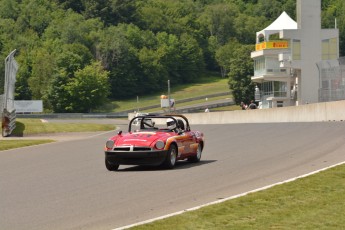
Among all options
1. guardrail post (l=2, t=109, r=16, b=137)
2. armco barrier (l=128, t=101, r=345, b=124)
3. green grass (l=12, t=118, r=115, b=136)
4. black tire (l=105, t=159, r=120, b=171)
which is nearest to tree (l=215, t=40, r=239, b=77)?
armco barrier (l=128, t=101, r=345, b=124)

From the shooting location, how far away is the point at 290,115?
45562 millimetres

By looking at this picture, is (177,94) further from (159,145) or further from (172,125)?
(159,145)

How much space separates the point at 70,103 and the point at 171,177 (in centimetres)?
11609

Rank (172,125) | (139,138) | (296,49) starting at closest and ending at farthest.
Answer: (139,138) → (172,125) → (296,49)

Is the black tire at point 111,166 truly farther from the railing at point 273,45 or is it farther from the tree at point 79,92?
the tree at point 79,92

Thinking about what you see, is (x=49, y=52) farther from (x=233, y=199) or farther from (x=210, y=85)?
(x=233, y=199)

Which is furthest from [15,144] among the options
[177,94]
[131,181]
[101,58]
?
[101,58]

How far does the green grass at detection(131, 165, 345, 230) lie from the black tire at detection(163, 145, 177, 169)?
5226 millimetres

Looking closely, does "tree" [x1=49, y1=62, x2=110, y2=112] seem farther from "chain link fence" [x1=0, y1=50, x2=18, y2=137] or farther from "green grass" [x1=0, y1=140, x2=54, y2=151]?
"green grass" [x1=0, y1=140, x2=54, y2=151]

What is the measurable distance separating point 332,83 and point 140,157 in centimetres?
4011

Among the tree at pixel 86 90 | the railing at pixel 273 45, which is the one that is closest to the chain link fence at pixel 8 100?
the railing at pixel 273 45

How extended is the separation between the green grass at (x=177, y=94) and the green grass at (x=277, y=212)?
430 feet

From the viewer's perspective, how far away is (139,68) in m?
166

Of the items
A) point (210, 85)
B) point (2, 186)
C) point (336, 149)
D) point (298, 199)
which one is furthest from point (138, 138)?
point (210, 85)
